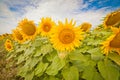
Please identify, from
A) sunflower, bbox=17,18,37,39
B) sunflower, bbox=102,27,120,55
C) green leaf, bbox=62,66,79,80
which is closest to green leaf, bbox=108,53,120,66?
sunflower, bbox=102,27,120,55

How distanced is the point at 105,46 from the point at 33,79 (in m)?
1.95

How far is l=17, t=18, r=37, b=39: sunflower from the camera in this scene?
423 cm

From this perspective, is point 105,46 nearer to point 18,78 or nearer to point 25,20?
point 25,20

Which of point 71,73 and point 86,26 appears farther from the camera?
point 86,26

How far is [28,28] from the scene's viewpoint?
4398 mm

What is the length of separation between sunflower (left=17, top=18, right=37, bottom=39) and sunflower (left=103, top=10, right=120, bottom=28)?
1.35 meters

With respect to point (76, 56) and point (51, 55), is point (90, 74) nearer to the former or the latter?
point (76, 56)

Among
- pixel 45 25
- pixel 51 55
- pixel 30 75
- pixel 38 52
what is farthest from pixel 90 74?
pixel 45 25

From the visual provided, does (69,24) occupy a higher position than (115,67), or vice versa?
(69,24)

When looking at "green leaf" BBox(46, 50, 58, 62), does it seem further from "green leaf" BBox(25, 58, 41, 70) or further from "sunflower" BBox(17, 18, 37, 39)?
"sunflower" BBox(17, 18, 37, 39)

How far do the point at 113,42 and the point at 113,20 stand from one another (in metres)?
0.83

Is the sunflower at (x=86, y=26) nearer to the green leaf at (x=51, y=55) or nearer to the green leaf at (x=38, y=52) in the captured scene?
the green leaf at (x=38, y=52)

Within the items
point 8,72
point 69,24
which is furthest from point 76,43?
point 8,72

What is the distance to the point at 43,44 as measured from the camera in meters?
3.90
